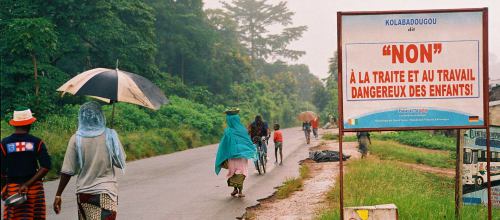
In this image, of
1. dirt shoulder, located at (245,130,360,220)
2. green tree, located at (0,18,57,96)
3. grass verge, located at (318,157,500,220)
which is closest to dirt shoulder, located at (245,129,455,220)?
dirt shoulder, located at (245,130,360,220)

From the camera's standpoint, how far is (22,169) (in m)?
5.61

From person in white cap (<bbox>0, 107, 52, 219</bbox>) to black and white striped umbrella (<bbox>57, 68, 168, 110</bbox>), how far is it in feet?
2.04

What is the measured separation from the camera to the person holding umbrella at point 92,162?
214 inches

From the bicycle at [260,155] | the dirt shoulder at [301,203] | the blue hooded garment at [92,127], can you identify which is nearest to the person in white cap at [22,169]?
the blue hooded garment at [92,127]

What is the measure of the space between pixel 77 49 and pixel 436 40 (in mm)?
29348

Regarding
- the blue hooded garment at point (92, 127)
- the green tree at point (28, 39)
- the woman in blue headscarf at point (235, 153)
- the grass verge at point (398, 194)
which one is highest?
the green tree at point (28, 39)

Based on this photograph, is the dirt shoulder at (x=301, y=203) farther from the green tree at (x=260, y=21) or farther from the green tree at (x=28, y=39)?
the green tree at (x=260, y=21)

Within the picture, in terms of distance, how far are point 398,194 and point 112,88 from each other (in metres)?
6.26

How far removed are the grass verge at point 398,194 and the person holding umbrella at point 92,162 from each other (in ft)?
12.0

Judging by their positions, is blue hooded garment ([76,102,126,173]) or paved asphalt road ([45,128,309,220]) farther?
paved asphalt road ([45,128,309,220])

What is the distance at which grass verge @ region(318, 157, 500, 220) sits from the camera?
7.98 meters

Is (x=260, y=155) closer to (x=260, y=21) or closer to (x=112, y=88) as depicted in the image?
(x=112, y=88)

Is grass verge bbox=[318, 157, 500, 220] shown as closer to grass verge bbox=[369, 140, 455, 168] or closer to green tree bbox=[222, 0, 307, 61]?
grass verge bbox=[369, 140, 455, 168]

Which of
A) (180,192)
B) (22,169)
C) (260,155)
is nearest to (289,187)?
(180,192)
